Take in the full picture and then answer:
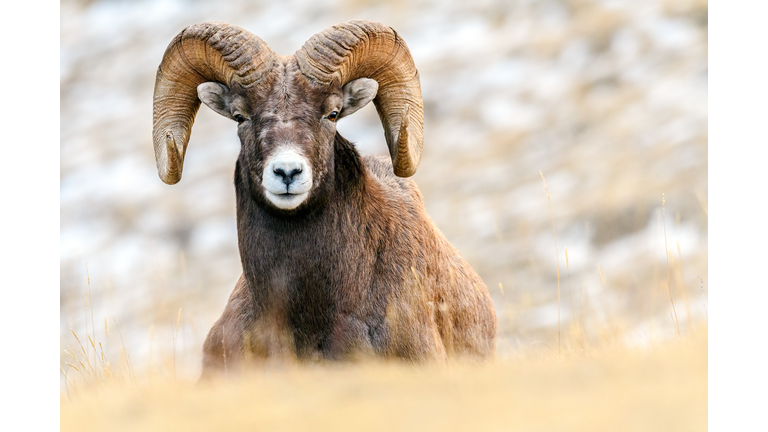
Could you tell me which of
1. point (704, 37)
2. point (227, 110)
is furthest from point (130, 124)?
point (227, 110)

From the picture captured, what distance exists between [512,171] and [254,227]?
19060 millimetres

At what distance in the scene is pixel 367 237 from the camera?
5.67 m

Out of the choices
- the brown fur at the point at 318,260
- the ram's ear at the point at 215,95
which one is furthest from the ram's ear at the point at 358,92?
the ram's ear at the point at 215,95

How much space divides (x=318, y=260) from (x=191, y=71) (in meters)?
1.72

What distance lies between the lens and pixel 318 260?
5.51 metres

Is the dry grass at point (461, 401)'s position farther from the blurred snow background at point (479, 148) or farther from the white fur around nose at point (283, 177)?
the blurred snow background at point (479, 148)

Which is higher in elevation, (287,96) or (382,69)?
(382,69)

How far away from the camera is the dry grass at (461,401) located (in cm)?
418

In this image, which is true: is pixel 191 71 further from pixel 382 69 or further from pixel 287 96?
pixel 382 69

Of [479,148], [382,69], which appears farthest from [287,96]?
[479,148]

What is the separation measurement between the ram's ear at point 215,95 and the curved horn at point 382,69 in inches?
24.5

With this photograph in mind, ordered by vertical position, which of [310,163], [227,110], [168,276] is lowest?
[168,276]

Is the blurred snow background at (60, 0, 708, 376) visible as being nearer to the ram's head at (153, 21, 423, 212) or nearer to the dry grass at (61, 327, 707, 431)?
the ram's head at (153, 21, 423, 212)
